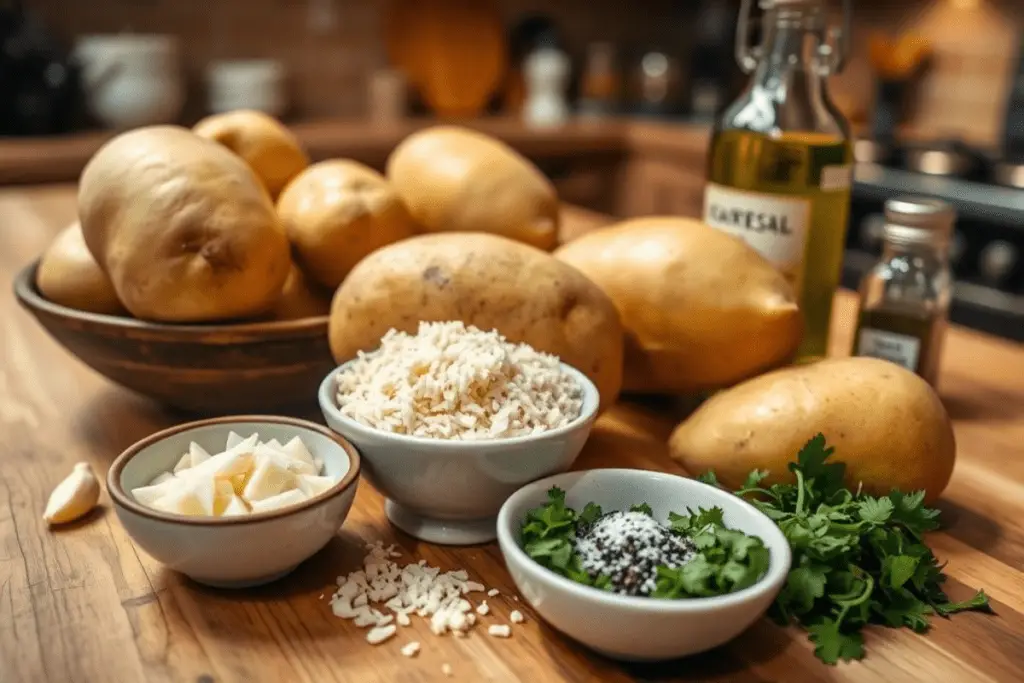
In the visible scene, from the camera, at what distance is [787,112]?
0.82 metres

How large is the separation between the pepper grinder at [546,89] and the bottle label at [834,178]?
6.60 ft

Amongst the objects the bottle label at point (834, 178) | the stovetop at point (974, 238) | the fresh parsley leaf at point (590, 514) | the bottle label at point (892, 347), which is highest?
the bottle label at point (834, 178)

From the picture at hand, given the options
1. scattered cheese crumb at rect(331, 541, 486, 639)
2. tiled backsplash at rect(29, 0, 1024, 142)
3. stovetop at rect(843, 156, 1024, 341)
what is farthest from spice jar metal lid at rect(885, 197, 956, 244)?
tiled backsplash at rect(29, 0, 1024, 142)

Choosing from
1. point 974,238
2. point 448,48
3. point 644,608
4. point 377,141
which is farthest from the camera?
point 448,48

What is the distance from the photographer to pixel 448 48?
2.78 metres

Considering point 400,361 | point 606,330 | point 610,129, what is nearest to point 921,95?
point 610,129

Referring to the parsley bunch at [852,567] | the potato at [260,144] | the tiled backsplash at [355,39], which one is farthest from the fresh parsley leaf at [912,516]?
the tiled backsplash at [355,39]

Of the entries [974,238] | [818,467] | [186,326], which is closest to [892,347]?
[818,467]

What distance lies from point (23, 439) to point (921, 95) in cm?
261

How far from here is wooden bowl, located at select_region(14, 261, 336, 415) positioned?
2.16 ft

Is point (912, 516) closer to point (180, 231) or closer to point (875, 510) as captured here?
point (875, 510)

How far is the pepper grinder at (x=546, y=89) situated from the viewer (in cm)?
277

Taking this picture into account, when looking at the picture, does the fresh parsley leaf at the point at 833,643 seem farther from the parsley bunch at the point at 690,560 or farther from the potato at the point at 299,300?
the potato at the point at 299,300

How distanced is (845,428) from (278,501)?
1.18ft
